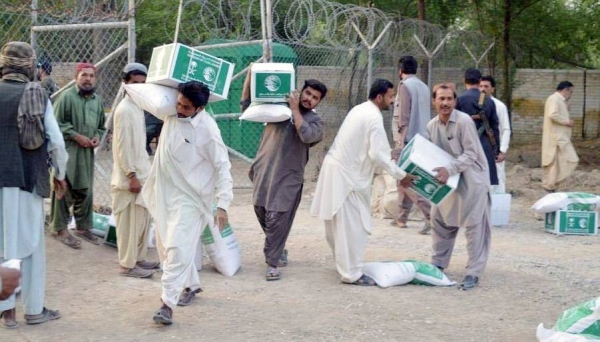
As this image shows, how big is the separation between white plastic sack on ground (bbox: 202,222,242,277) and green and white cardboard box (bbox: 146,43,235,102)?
1.27 m

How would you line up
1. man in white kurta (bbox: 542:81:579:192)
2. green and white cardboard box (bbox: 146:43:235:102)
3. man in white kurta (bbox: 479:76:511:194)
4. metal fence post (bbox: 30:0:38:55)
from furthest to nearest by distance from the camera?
man in white kurta (bbox: 542:81:579:192)
man in white kurta (bbox: 479:76:511:194)
metal fence post (bbox: 30:0:38:55)
green and white cardboard box (bbox: 146:43:235:102)

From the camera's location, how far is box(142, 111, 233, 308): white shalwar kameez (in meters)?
5.35

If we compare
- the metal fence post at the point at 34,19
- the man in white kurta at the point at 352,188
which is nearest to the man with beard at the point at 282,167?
the man in white kurta at the point at 352,188

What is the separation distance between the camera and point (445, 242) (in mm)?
6758

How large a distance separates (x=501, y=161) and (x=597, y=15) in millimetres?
9851

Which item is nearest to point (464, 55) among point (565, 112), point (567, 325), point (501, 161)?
point (565, 112)

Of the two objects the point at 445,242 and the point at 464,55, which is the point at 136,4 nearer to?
the point at 445,242

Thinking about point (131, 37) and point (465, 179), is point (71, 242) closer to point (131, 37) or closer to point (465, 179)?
point (131, 37)

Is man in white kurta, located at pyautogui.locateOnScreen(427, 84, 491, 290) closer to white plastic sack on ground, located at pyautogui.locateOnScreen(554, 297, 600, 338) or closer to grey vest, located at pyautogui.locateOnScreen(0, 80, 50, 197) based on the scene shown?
white plastic sack on ground, located at pyautogui.locateOnScreen(554, 297, 600, 338)

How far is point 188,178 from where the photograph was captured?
5.39 m

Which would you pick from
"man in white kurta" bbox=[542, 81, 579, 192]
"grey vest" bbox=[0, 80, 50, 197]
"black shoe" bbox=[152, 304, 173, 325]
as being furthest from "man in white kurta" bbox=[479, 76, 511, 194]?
"grey vest" bbox=[0, 80, 50, 197]

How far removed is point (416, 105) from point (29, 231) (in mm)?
4619

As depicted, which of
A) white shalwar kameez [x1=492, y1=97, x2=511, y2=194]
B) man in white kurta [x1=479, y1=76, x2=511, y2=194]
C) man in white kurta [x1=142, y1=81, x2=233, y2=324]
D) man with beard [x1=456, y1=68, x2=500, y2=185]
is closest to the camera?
man in white kurta [x1=142, y1=81, x2=233, y2=324]

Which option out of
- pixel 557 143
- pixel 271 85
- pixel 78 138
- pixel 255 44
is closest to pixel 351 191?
pixel 271 85
